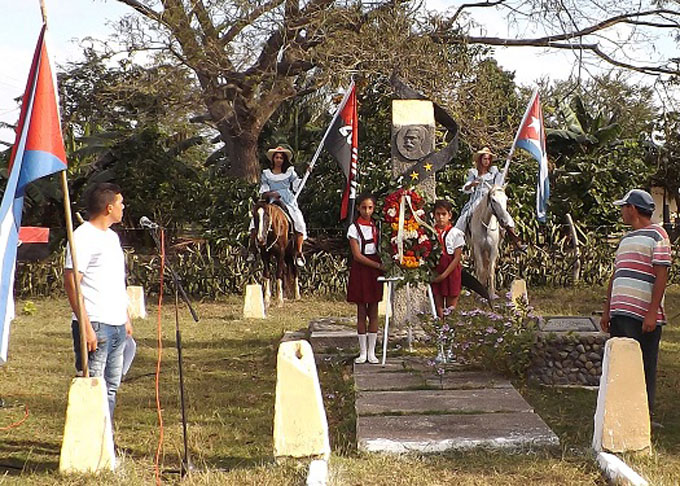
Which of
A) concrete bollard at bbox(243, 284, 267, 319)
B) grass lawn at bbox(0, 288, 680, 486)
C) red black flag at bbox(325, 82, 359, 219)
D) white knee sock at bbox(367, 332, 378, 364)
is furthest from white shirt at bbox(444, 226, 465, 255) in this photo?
concrete bollard at bbox(243, 284, 267, 319)

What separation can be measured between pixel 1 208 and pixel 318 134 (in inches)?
694

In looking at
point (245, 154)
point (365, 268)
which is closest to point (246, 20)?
point (245, 154)

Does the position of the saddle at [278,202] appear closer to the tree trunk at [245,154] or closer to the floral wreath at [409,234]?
the floral wreath at [409,234]

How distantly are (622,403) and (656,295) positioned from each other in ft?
3.27

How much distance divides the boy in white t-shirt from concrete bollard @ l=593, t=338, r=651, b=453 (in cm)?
313

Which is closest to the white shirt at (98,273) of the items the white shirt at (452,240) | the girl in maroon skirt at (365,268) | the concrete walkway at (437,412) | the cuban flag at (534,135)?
the concrete walkway at (437,412)

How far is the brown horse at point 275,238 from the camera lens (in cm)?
1429

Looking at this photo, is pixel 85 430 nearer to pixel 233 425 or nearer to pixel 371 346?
pixel 233 425

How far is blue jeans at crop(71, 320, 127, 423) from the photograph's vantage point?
562cm

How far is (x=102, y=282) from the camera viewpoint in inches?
220

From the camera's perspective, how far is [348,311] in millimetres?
15680

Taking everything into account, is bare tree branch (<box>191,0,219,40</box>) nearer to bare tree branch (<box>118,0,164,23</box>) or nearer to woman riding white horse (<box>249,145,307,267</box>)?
bare tree branch (<box>118,0,164,23</box>)

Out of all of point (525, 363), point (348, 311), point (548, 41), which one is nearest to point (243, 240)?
point (348, 311)

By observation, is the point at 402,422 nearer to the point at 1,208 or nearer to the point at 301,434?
the point at 301,434
